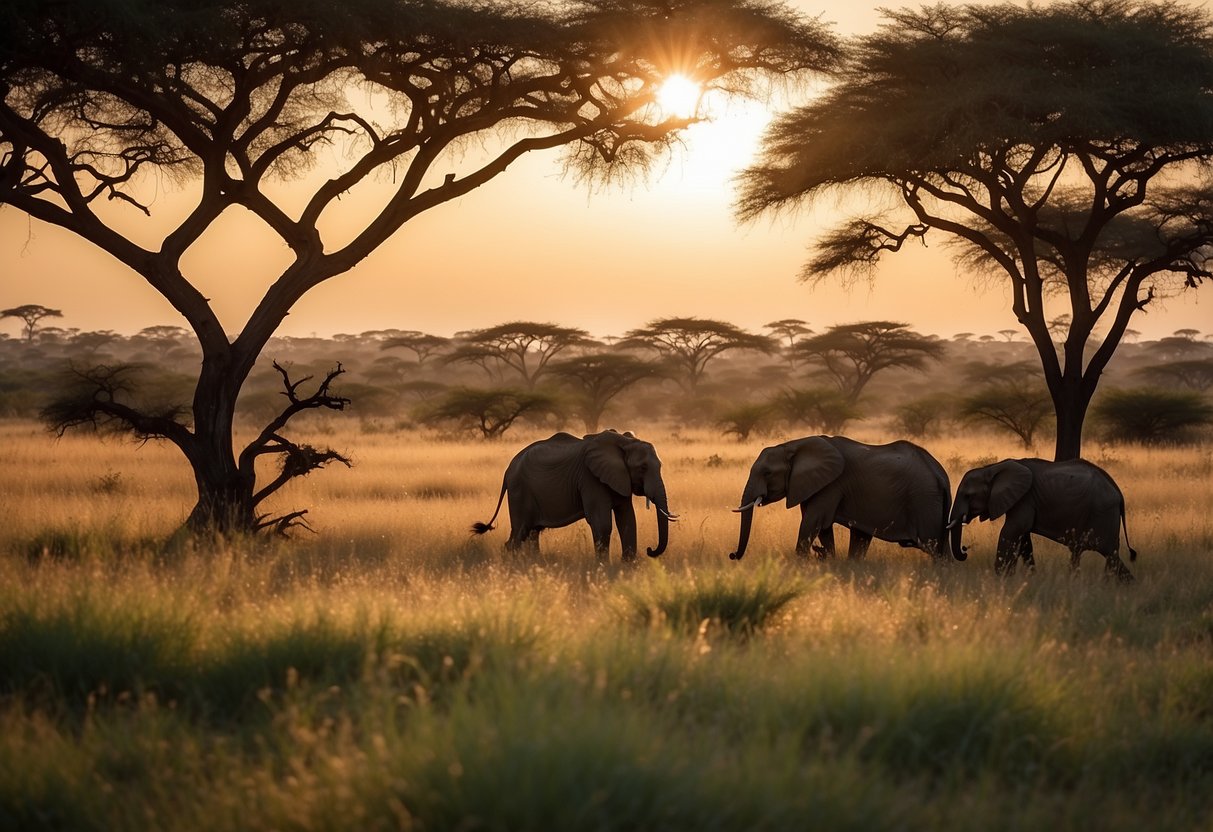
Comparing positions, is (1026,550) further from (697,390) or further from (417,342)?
(417,342)

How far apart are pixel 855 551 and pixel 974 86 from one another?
744 centimetres

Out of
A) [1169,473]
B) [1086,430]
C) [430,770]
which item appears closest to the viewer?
[430,770]

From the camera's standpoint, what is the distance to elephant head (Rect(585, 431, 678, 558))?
10.4 meters

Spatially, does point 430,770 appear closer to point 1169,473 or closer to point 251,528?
point 251,528

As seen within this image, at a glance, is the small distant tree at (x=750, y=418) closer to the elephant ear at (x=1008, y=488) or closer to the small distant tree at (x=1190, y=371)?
the elephant ear at (x=1008, y=488)

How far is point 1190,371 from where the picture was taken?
199ft

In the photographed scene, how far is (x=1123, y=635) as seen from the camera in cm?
740

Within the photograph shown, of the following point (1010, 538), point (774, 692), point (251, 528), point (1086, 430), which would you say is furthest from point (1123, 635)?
point (1086, 430)

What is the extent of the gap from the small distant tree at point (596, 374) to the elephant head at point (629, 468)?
29.3 metres

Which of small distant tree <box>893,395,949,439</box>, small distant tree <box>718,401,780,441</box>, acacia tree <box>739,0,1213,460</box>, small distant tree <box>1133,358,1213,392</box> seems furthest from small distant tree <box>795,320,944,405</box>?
acacia tree <box>739,0,1213,460</box>

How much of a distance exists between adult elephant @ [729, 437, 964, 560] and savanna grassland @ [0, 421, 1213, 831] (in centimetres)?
152

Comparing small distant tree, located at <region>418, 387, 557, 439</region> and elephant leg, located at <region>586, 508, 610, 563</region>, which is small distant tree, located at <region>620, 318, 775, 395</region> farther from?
elephant leg, located at <region>586, 508, 610, 563</region>

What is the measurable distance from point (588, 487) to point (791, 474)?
1.85 metres

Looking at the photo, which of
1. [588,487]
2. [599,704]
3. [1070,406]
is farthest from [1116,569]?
[1070,406]
